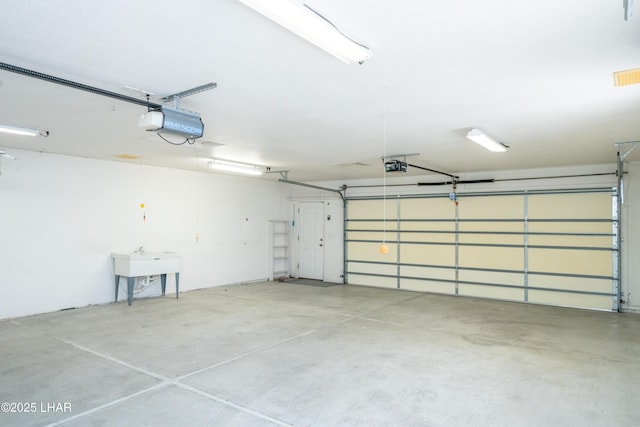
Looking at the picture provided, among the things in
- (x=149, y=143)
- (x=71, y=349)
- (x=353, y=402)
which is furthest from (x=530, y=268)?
(x=71, y=349)

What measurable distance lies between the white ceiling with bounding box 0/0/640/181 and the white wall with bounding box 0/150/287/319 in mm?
1120

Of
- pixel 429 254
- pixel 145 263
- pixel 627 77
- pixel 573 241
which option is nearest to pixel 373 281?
pixel 429 254

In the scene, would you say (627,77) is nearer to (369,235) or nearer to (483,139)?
(483,139)

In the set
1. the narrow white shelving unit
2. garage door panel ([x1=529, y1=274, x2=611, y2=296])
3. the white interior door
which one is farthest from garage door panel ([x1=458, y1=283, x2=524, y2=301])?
the narrow white shelving unit

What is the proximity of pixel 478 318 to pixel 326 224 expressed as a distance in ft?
15.0

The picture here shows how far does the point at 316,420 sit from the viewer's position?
2.90m

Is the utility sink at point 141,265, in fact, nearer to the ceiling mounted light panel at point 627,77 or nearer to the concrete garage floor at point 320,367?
the concrete garage floor at point 320,367

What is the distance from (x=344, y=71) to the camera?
2.82 metres

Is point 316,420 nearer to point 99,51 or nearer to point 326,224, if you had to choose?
point 99,51

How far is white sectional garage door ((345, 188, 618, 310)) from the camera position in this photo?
689 centimetres

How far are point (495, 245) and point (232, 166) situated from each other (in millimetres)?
5163

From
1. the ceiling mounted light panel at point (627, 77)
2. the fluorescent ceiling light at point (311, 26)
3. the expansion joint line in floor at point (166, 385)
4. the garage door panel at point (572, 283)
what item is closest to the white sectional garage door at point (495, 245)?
the garage door panel at point (572, 283)

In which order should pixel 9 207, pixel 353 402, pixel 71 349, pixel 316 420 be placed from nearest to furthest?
pixel 316 420, pixel 353 402, pixel 71 349, pixel 9 207

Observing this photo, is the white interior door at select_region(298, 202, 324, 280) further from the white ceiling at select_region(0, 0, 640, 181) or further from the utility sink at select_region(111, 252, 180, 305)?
the white ceiling at select_region(0, 0, 640, 181)
